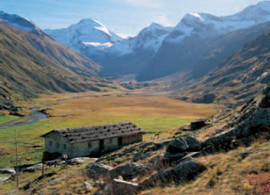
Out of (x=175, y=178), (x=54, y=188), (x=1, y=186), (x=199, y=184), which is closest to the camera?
(x=199, y=184)

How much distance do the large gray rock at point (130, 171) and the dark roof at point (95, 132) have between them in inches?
1108

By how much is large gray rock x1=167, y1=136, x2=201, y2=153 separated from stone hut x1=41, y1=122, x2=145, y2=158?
97.3 ft

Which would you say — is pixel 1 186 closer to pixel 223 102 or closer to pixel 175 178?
pixel 175 178

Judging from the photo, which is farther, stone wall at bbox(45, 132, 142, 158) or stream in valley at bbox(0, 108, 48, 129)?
stream in valley at bbox(0, 108, 48, 129)

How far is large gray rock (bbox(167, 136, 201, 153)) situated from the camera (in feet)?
56.6

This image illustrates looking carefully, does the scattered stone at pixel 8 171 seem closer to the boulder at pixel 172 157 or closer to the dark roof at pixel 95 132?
the dark roof at pixel 95 132

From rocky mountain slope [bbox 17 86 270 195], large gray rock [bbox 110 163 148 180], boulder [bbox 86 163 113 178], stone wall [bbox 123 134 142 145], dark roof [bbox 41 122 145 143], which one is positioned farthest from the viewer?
stone wall [bbox 123 134 142 145]

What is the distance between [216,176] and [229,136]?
5.38m

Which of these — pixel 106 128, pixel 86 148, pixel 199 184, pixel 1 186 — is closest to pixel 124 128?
pixel 106 128

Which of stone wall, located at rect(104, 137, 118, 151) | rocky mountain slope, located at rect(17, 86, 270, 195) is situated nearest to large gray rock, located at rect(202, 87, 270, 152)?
rocky mountain slope, located at rect(17, 86, 270, 195)

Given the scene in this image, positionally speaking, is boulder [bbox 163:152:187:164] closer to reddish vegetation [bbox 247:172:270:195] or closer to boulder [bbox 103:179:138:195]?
boulder [bbox 103:179:138:195]

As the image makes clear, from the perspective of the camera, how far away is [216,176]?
11930 millimetres

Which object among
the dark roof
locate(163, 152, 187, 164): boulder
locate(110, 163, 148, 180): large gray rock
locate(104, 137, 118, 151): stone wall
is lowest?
locate(104, 137, 118, 151): stone wall

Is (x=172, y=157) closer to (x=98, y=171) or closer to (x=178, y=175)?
(x=178, y=175)
